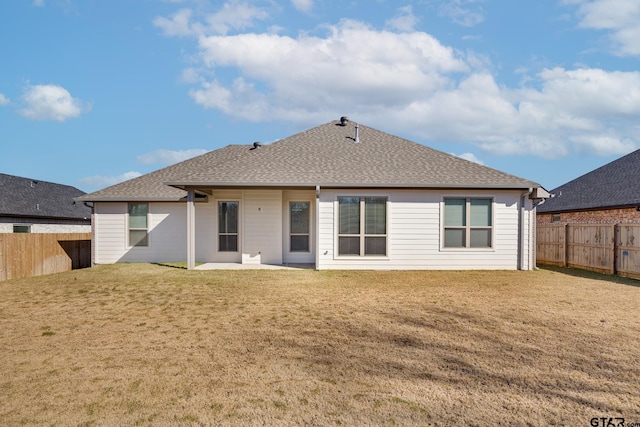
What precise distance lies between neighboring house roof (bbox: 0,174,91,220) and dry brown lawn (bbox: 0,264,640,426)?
1514cm

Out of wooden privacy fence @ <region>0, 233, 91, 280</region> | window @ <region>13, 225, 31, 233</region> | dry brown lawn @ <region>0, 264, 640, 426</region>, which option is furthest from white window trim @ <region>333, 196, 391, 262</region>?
window @ <region>13, 225, 31, 233</region>

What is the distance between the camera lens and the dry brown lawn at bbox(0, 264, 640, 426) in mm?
3264

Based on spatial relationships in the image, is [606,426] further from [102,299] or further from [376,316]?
[102,299]

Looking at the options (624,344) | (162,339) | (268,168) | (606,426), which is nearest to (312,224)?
(268,168)

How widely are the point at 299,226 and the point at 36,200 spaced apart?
18734 millimetres

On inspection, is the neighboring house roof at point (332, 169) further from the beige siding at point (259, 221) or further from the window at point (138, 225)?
the beige siding at point (259, 221)

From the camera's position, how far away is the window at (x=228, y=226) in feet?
45.8

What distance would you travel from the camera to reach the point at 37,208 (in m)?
21.9

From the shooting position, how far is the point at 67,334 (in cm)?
560

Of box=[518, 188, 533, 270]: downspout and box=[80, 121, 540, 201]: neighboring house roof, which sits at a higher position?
box=[80, 121, 540, 201]: neighboring house roof

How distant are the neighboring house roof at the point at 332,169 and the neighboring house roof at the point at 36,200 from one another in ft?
31.4

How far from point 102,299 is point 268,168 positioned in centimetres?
655

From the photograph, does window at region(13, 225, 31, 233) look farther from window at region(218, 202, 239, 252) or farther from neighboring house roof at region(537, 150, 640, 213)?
neighboring house roof at region(537, 150, 640, 213)

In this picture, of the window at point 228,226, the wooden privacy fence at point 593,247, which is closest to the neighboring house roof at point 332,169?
the window at point 228,226
